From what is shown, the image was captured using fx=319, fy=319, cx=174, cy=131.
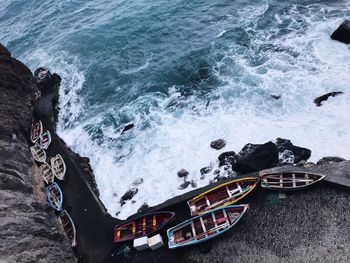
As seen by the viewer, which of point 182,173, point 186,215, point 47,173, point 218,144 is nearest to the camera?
point 186,215

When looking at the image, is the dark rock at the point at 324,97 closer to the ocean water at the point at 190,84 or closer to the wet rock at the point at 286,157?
the ocean water at the point at 190,84

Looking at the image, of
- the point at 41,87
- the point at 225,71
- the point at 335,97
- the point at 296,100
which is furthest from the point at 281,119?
the point at 41,87

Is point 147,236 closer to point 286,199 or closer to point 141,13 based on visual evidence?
point 286,199

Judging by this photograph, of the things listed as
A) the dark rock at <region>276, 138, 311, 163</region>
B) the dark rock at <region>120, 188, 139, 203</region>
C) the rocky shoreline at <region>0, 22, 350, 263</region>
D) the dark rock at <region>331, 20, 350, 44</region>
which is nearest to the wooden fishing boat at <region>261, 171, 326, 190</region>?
the rocky shoreline at <region>0, 22, 350, 263</region>

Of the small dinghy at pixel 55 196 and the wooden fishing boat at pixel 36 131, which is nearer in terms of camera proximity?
the small dinghy at pixel 55 196

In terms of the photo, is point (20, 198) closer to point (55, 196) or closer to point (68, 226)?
point (68, 226)

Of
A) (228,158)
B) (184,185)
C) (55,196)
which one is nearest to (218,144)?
(228,158)

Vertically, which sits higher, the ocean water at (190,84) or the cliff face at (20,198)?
the cliff face at (20,198)

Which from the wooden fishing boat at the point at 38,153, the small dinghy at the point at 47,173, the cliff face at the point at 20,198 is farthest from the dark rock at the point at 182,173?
the wooden fishing boat at the point at 38,153
